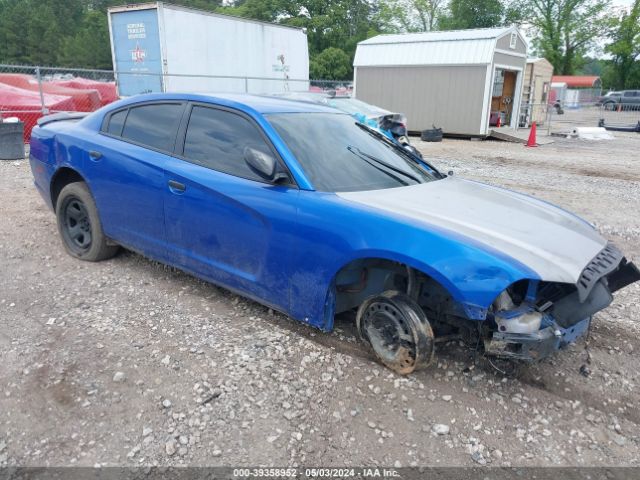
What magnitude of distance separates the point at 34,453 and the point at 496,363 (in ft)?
8.68

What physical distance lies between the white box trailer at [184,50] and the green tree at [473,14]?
50.3 m

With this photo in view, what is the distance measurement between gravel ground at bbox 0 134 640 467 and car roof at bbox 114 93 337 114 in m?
1.48

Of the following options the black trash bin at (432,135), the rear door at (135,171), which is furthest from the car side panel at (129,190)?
the black trash bin at (432,135)

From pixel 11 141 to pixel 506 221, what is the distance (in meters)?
9.83

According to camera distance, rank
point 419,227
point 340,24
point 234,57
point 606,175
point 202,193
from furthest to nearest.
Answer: point 340,24 → point 234,57 → point 606,175 → point 202,193 → point 419,227

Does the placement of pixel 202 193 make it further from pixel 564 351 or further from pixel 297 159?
pixel 564 351

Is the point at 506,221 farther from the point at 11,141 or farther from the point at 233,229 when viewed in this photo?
the point at 11,141

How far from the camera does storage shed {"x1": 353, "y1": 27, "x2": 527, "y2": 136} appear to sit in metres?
18.3

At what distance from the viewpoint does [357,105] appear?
41.6ft

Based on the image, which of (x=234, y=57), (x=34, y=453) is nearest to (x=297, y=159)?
(x=34, y=453)

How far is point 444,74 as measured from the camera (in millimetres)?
18922

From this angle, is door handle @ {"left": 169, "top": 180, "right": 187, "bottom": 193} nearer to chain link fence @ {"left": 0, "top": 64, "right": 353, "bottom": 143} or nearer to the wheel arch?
Answer: the wheel arch

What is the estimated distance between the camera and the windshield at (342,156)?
3.43 m

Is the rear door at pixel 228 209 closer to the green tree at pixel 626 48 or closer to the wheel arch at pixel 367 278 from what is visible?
the wheel arch at pixel 367 278
